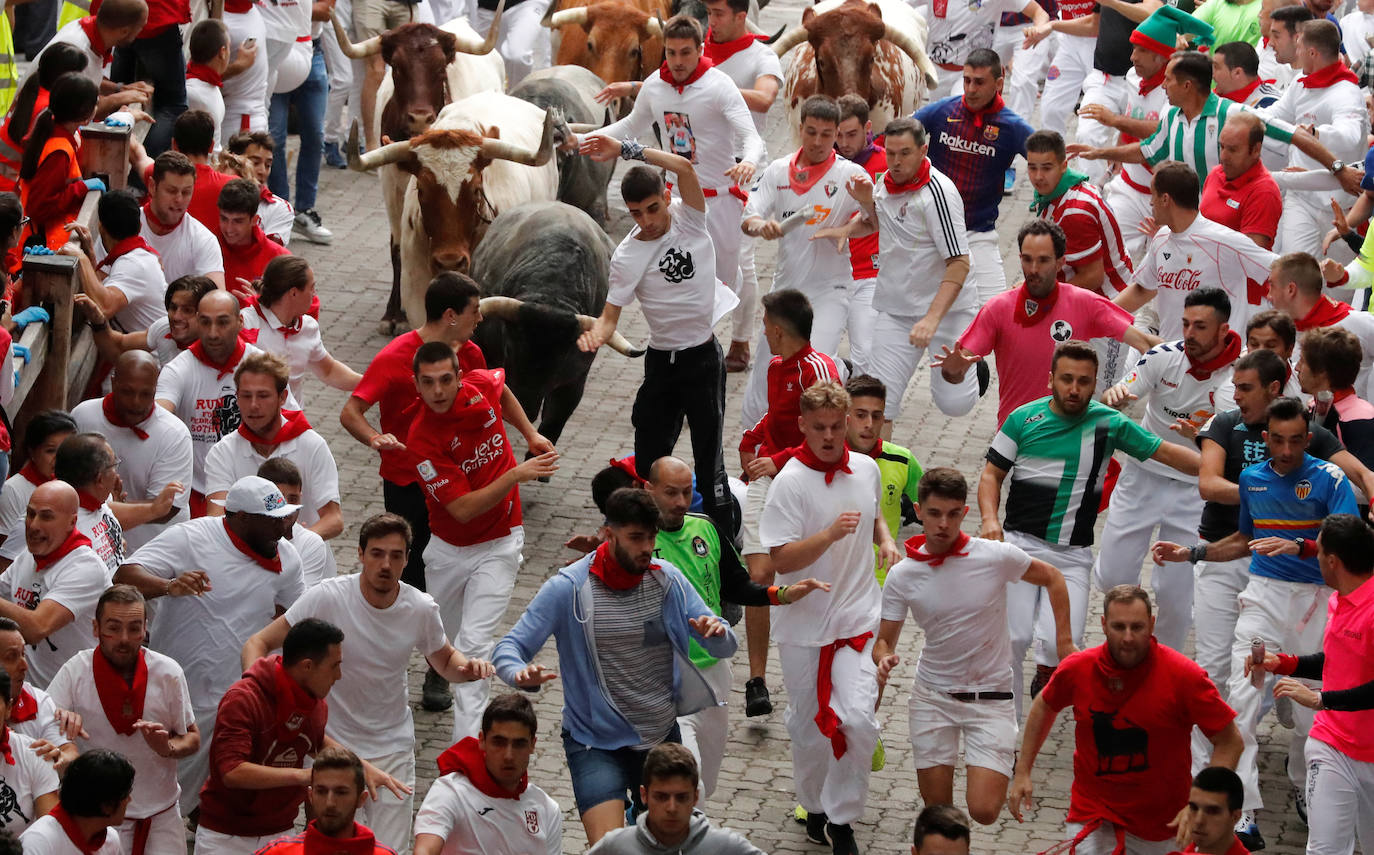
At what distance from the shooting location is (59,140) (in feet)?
35.2

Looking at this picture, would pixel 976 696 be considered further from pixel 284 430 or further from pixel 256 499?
pixel 284 430

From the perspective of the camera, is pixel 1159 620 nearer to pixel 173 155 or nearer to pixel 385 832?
pixel 385 832

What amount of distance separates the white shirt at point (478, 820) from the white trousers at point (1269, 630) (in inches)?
127

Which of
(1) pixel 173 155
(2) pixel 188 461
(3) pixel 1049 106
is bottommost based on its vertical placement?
(3) pixel 1049 106

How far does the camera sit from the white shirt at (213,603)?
8.23 m

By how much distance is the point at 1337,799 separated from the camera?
7.96 meters

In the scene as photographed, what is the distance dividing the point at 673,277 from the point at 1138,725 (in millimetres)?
4118

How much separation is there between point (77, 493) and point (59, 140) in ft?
10.6

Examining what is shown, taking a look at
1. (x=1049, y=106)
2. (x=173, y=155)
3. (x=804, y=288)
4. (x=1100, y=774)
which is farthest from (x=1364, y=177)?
(x=173, y=155)

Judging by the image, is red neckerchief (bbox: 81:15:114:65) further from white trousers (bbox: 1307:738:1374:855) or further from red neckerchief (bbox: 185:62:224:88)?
white trousers (bbox: 1307:738:1374:855)

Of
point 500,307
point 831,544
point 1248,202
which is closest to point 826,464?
point 831,544

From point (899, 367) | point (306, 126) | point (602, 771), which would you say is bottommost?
point (306, 126)

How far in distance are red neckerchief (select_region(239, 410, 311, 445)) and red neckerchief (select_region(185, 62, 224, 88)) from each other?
4.79 metres

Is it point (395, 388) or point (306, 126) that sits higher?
point (395, 388)
